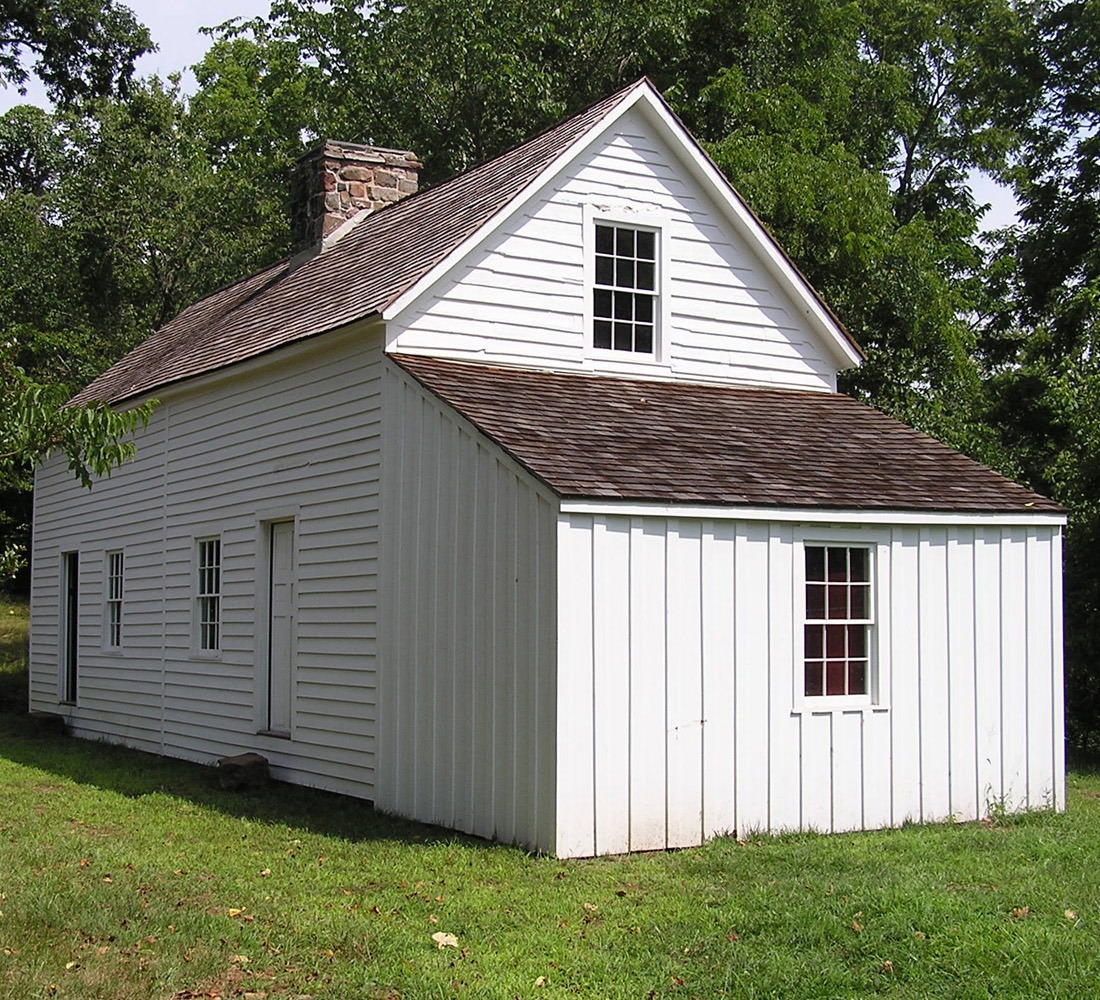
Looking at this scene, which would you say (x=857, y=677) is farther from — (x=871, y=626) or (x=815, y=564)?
(x=815, y=564)

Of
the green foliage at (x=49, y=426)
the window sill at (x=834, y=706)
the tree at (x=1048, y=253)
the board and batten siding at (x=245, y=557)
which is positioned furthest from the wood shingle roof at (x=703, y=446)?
the tree at (x=1048, y=253)

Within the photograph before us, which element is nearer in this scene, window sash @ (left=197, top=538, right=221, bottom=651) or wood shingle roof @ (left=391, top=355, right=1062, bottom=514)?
wood shingle roof @ (left=391, top=355, right=1062, bottom=514)

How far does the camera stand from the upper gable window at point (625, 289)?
48.3ft

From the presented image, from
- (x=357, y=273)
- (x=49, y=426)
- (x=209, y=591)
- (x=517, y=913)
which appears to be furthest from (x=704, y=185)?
(x=517, y=913)

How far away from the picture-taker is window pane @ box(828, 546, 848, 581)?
12.3 meters

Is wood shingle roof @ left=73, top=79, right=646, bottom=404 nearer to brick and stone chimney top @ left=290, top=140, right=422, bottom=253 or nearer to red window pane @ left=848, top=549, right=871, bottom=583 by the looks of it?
brick and stone chimney top @ left=290, top=140, right=422, bottom=253

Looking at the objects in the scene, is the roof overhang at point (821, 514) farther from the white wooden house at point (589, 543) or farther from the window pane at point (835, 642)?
the window pane at point (835, 642)

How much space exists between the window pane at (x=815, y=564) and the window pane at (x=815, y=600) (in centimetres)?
3

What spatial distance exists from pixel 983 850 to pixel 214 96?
105 ft

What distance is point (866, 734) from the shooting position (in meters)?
12.2

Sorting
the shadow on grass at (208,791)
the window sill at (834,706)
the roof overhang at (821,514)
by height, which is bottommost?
the shadow on grass at (208,791)

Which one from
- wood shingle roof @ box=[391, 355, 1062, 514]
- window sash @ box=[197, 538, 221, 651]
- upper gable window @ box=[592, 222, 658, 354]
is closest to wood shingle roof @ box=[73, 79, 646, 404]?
upper gable window @ box=[592, 222, 658, 354]

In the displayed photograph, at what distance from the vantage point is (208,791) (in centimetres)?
1399

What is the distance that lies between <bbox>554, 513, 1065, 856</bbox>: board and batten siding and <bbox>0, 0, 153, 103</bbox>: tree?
17.8 m
